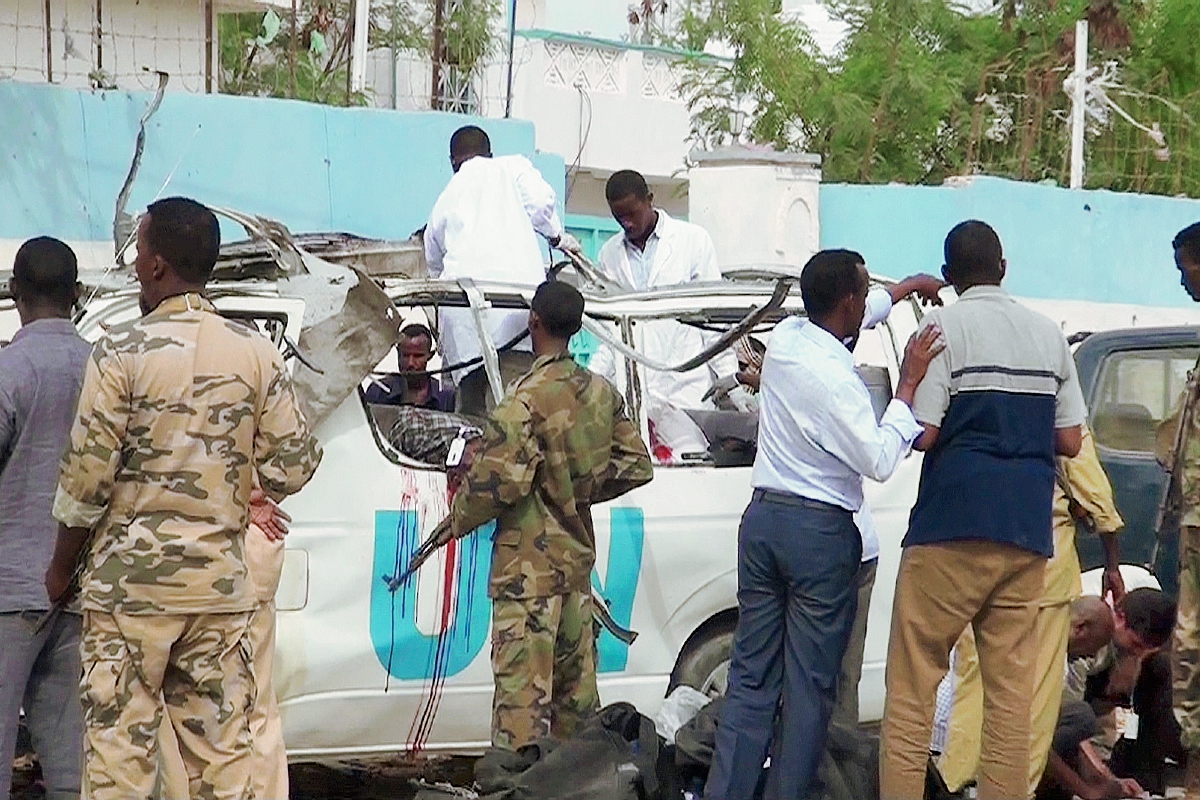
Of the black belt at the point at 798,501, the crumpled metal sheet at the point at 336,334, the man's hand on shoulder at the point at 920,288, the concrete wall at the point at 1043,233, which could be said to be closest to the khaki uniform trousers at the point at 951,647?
the black belt at the point at 798,501

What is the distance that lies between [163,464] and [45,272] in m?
0.97

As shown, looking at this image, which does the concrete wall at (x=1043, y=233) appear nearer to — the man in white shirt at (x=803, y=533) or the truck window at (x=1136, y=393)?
the truck window at (x=1136, y=393)

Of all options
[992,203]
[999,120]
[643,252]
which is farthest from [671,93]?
[643,252]

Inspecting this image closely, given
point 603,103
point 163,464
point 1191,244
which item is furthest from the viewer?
point 603,103

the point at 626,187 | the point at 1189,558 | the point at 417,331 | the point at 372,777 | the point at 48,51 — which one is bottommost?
the point at 372,777

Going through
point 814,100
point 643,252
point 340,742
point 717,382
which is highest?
point 814,100

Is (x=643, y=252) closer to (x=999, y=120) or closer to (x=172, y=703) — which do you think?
(x=172, y=703)

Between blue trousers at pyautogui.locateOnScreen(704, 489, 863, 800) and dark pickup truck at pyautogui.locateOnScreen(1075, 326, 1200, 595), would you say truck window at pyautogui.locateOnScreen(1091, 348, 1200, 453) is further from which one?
blue trousers at pyautogui.locateOnScreen(704, 489, 863, 800)

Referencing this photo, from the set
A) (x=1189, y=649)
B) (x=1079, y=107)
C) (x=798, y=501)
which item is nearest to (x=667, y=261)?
(x=798, y=501)

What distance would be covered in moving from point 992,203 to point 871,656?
25.8 ft

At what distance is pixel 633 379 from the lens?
6.38m

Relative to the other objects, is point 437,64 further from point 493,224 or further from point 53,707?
point 53,707

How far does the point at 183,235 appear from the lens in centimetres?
444

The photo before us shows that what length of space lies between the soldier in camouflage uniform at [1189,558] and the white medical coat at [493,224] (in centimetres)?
277
